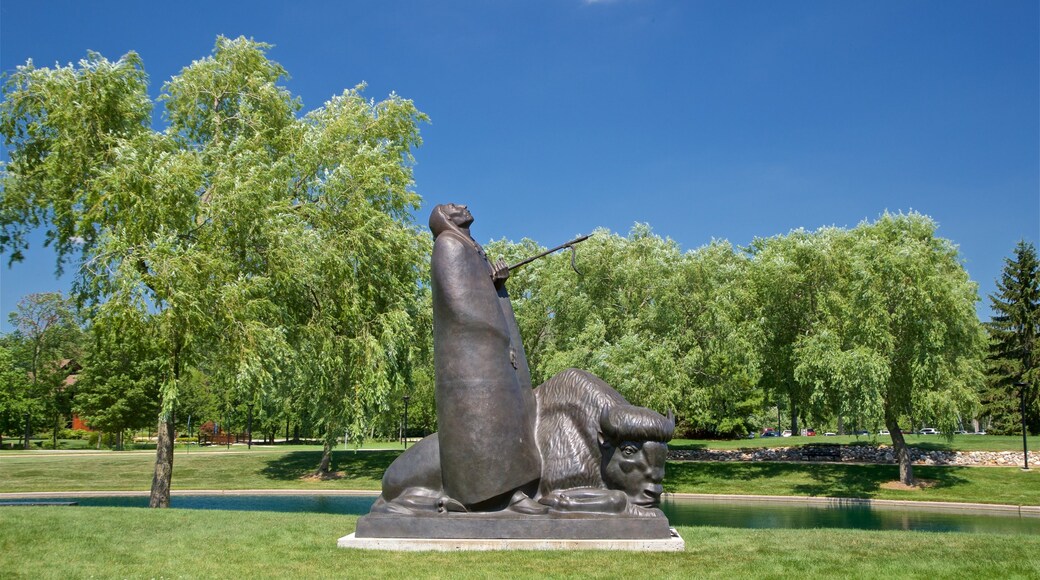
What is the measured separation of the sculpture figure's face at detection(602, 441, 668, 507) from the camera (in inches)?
334

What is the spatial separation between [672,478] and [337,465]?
46.6 ft

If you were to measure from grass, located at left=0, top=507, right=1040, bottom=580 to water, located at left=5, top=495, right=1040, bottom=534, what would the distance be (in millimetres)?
7695

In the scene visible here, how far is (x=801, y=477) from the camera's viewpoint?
30.1 m

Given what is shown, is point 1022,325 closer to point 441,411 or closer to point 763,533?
point 763,533

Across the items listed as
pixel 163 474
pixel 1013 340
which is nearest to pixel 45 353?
pixel 163 474

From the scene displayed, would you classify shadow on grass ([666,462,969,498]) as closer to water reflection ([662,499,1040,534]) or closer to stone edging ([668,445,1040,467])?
stone edging ([668,445,1040,467])

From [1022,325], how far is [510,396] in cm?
4973

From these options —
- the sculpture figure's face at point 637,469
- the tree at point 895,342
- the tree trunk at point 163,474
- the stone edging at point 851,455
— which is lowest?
the stone edging at point 851,455

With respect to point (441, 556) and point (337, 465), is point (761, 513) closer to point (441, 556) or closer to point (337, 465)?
point (441, 556)

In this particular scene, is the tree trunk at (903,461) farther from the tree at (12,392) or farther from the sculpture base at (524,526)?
the tree at (12,392)

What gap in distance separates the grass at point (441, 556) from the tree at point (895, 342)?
15.8 metres

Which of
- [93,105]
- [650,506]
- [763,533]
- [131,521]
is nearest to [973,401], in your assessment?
[763,533]

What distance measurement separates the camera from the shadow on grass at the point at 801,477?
91.2ft

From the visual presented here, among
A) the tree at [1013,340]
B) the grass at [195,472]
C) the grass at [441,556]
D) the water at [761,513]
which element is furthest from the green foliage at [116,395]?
the tree at [1013,340]
